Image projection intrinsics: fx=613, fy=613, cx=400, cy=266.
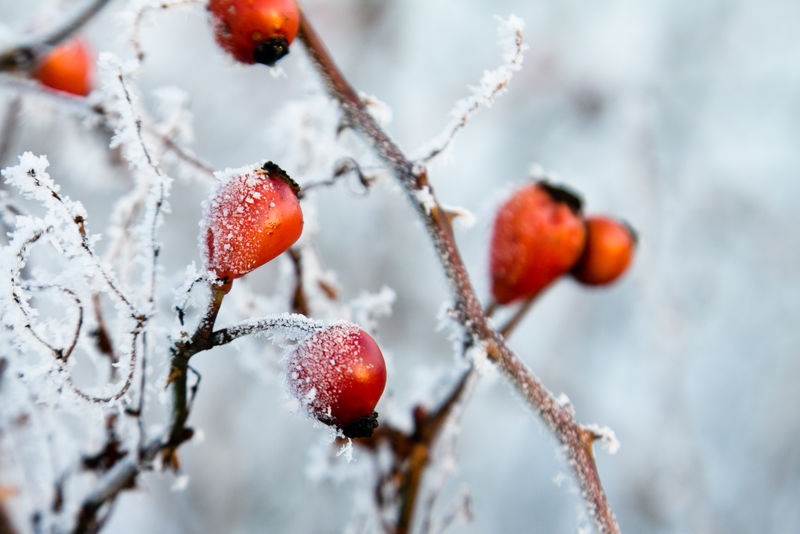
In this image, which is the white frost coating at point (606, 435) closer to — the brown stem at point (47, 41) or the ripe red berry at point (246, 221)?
the ripe red berry at point (246, 221)

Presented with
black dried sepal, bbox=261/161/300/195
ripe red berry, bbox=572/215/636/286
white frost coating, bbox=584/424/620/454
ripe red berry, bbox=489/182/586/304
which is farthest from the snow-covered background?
black dried sepal, bbox=261/161/300/195

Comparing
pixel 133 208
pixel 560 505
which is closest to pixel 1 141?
pixel 133 208

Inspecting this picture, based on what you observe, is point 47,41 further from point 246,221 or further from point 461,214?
point 461,214

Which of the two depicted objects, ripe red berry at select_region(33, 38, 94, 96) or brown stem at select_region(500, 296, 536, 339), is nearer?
brown stem at select_region(500, 296, 536, 339)

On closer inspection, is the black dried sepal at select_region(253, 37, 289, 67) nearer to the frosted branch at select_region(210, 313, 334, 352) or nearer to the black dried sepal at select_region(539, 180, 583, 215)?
the frosted branch at select_region(210, 313, 334, 352)

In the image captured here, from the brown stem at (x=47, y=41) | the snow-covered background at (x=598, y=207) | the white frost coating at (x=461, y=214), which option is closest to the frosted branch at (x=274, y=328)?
the white frost coating at (x=461, y=214)

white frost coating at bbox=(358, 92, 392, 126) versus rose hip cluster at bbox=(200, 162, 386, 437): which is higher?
white frost coating at bbox=(358, 92, 392, 126)
